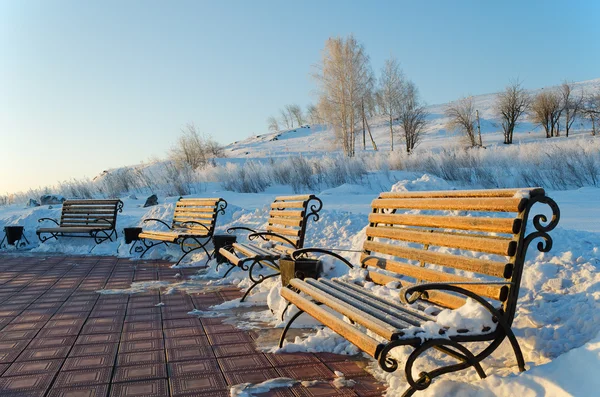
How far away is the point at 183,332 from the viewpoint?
417 centimetres

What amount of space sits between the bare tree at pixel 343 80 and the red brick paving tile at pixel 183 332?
3647 centimetres

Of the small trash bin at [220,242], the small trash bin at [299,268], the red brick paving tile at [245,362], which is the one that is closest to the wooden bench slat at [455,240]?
the small trash bin at [299,268]

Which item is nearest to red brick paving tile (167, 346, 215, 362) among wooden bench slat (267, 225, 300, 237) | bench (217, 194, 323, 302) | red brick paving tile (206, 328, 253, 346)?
red brick paving tile (206, 328, 253, 346)

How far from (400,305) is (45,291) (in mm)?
4744

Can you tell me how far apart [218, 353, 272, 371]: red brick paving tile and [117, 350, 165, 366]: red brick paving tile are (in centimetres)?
43

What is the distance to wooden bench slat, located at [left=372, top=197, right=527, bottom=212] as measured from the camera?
101 inches

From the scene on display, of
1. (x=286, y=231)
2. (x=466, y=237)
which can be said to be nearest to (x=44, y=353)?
(x=286, y=231)

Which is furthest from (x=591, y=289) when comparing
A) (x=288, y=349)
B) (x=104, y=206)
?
(x=104, y=206)

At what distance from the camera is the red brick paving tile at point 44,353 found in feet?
11.7

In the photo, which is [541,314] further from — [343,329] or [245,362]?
[245,362]

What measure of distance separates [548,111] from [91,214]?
44270 mm

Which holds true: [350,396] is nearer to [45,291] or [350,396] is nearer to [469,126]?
[45,291]

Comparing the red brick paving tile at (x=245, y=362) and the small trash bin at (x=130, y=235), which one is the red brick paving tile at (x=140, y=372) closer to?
the red brick paving tile at (x=245, y=362)

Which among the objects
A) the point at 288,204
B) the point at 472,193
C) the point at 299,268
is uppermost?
the point at 472,193
